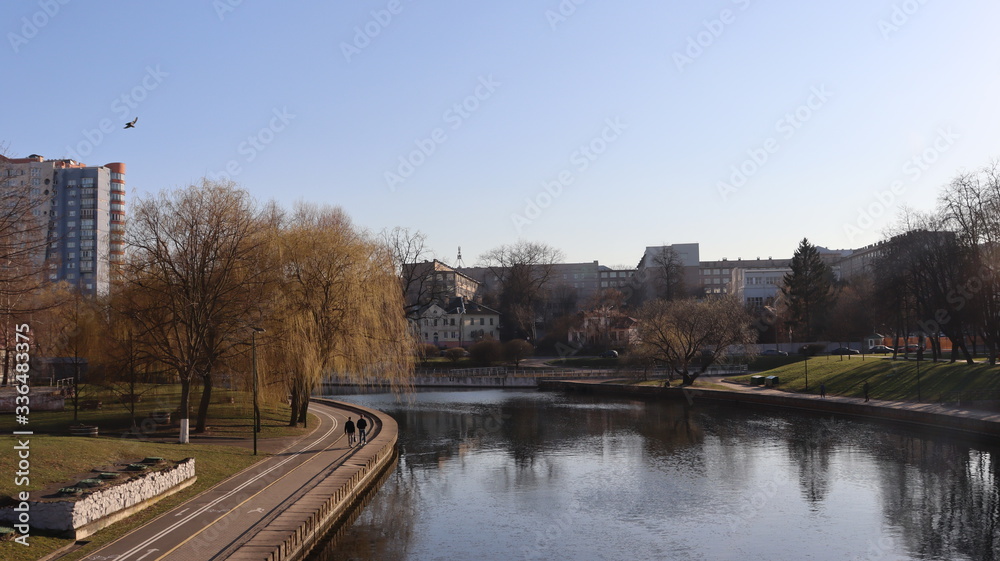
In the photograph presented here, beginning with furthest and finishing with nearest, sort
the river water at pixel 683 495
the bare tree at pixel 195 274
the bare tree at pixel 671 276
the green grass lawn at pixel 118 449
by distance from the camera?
the bare tree at pixel 671 276
the bare tree at pixel 195 274
the river water at pixel 683 495
the green grass lawn at pixel 118 449

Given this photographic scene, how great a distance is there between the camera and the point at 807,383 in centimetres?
6319

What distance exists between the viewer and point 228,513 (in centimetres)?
2147

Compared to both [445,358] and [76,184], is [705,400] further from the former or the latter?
[76,184]

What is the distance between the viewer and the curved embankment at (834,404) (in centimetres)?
4097

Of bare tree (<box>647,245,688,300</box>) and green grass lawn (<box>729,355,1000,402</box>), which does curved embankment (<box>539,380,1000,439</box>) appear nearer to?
green grass lawn (<box>729,355,1000,402</box>)

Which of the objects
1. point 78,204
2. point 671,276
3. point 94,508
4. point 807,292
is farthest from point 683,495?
point 78,204

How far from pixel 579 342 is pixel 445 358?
2195 centimetres

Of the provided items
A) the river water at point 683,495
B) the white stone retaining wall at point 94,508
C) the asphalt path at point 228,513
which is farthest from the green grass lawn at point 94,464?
the river water at point 683,495

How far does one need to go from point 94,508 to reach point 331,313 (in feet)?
68.4

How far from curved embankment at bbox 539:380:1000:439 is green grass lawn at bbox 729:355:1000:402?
2.41 metres

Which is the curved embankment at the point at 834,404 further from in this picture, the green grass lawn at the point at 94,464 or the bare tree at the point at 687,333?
the green grass lawn at the point at 94,464

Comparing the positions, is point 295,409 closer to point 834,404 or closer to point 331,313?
point 331,313

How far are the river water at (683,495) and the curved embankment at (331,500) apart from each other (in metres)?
0.66

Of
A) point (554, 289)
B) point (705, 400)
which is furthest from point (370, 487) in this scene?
point (554, 289)
